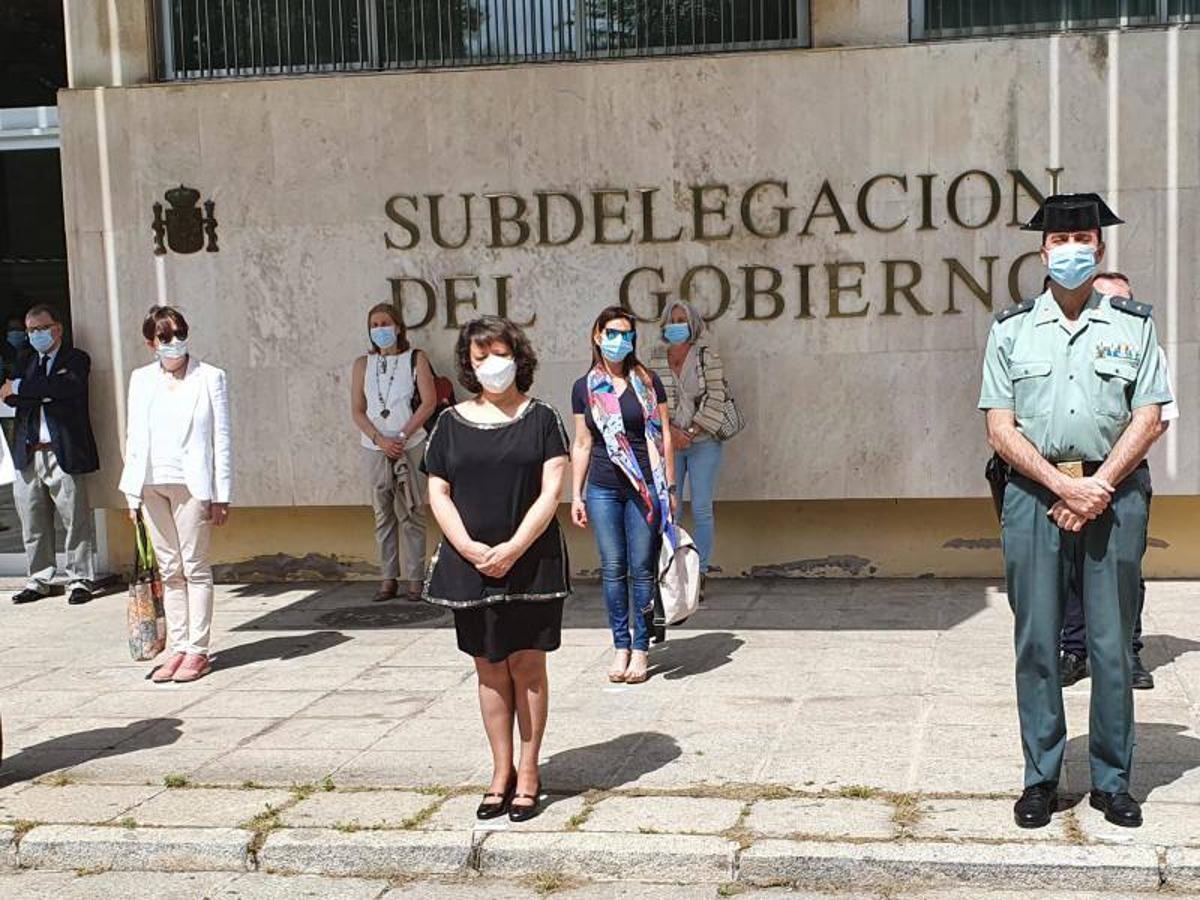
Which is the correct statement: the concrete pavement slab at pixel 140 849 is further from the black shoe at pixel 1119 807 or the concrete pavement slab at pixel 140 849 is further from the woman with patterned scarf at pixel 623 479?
the black shoe at pixel 1119 807

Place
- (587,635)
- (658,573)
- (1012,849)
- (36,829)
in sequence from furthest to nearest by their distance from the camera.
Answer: (587,635) → (658,573) → (36,829) → (1012,849)

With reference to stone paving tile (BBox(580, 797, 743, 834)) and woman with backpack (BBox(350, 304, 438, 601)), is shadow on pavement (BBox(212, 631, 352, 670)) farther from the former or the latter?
stone paving tile (BBox(580, 797, 743, 834))

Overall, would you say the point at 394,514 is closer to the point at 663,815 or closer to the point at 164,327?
the point at 164,327

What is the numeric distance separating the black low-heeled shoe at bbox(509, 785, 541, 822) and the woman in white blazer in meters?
3.21

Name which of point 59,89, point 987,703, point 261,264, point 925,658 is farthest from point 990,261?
point 59,89

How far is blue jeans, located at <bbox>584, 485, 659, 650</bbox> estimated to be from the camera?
27.1ft

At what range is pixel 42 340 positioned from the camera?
1105cm

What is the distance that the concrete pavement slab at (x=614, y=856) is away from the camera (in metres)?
5.51

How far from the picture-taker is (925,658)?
27.9ft

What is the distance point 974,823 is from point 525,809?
159 cm

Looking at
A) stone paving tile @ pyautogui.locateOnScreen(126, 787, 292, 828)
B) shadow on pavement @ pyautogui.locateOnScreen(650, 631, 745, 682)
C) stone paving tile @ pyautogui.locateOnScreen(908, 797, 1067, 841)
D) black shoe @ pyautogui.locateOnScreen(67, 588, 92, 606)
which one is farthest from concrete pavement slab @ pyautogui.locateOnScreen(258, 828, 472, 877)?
black shoe @ pyautogui.locateOnScreen(67, 588, 92, 606)

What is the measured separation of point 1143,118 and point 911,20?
1.60 metres

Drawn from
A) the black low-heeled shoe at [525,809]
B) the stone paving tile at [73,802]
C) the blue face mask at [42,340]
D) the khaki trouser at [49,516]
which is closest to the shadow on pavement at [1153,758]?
the black low-heeled shoe at [525,809]

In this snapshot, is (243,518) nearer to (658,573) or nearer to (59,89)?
(59,89)
